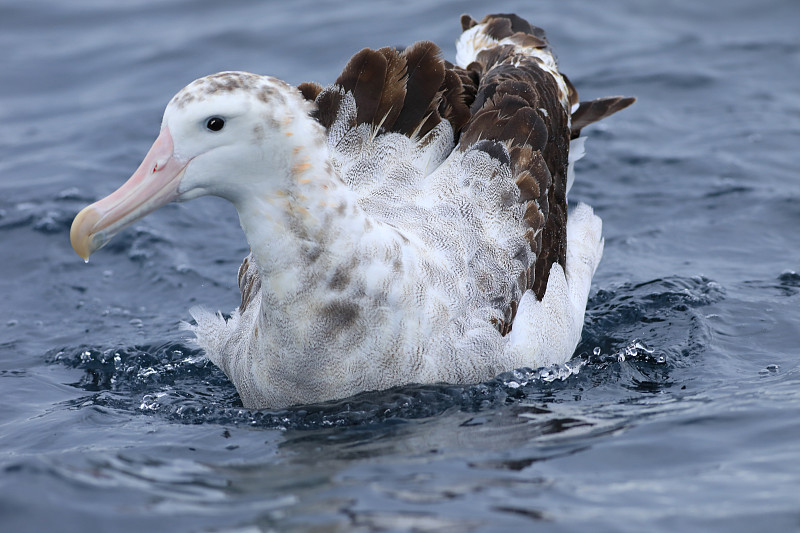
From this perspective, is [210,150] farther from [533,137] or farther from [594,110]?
[594,110]

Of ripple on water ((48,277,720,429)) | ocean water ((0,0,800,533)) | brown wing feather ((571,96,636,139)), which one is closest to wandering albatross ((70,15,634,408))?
ripple on water ((48,277,720,429))

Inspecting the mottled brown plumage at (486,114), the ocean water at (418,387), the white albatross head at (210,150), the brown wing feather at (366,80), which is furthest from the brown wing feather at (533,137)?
the white albatross head at (210,150)

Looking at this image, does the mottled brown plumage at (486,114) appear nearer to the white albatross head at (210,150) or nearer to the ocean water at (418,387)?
the ocean water at (418,387)

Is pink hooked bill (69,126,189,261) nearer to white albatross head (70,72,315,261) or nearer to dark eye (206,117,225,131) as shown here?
white albatross head (70,72,315,261)

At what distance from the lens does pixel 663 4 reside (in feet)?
51.2

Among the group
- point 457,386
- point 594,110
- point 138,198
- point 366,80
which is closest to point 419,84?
point 366,80

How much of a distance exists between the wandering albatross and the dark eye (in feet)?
0.04

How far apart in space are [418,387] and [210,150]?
1.93 metres

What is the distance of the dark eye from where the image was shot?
18.3 feet

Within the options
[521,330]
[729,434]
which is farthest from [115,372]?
[729,434]

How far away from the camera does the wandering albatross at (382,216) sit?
5680mm

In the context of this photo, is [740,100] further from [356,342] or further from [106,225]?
[106,225]

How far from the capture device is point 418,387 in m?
6.42

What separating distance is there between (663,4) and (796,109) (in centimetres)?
376
